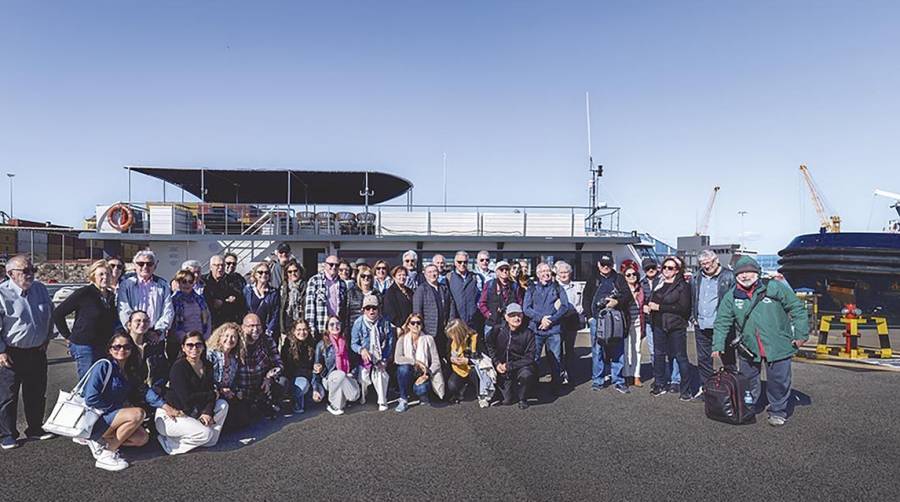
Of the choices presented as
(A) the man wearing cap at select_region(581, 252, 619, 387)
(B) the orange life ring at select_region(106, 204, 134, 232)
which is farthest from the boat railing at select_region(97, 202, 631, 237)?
(A) the man wearing cap at select_region(581, 252, 619, 387)

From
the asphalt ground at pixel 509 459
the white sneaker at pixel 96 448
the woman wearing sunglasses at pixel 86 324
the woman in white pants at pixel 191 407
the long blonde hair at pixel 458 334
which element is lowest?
the asphalt ground at pixel 509 459

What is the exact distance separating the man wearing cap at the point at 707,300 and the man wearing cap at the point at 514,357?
75.0 inches

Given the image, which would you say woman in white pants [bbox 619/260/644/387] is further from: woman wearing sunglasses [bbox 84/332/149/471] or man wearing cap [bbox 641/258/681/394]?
woman wearing sunglasses [bbox 84/332/149/471]

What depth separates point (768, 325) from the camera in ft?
17.4

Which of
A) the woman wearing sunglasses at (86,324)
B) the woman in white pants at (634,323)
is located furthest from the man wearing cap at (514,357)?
the woman wearing sunglasses at (86,324)

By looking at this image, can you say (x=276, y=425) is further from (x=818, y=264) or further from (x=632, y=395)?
(x=818, y=264)

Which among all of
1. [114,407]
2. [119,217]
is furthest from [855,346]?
[119,217]

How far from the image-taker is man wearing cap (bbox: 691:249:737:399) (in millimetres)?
6090

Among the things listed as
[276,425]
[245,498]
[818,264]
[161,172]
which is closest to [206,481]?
[245,498]

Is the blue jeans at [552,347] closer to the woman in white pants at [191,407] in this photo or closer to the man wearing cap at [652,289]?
the man wearing cap at [652,289]

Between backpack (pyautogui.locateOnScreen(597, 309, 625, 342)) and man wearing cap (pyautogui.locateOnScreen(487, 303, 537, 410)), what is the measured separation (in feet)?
3.10

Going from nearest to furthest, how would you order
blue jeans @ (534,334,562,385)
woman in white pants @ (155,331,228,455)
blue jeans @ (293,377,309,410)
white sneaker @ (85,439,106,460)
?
1. white sneaker @ (85,439,106,460)
2. woman in white pants @ (155,331,228,455)
3. blue jeans @ (293,377,309,410)
4. blue jeans @ (534,334,562,385)

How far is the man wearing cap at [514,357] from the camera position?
6.06 m

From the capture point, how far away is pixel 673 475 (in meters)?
4.09
